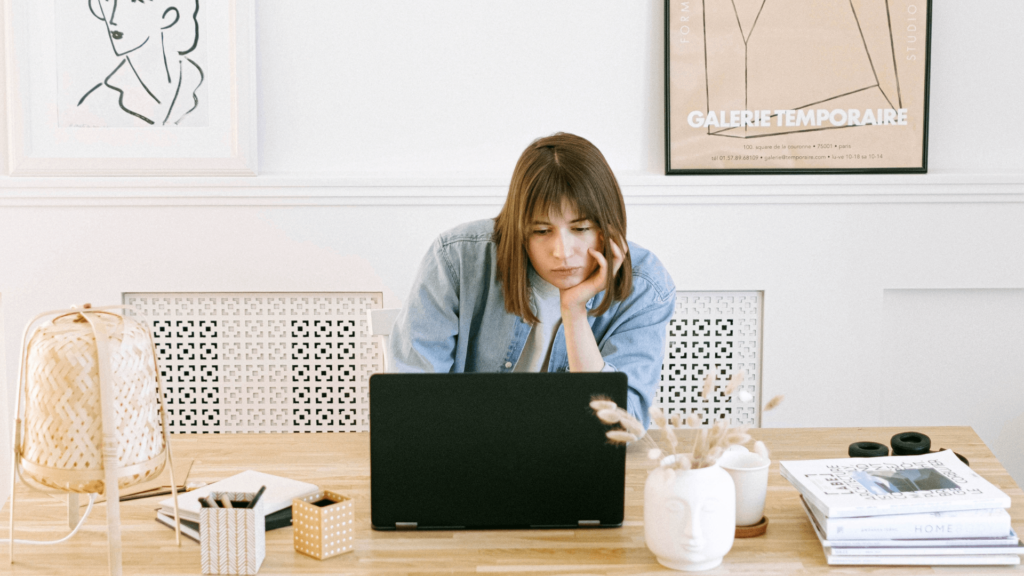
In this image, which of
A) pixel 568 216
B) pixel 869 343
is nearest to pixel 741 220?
pixel 869 343

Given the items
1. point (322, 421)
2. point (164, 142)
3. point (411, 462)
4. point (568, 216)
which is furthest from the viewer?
point (322, 421)

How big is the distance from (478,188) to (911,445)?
1.45m

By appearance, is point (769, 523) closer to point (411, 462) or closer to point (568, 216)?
point (411, 462)

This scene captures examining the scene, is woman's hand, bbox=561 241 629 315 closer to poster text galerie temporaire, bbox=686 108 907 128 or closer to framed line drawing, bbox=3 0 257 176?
poster text galerie temporaire, bbox=686 108 907 128

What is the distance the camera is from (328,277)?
8.39ft

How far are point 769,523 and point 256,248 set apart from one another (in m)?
1.78

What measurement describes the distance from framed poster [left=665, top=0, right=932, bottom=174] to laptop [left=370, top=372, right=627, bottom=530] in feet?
4.89

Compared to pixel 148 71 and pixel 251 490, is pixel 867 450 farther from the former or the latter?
pixel 148 71

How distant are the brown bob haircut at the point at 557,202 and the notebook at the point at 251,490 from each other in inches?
23.9

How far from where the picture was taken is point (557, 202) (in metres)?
1.59

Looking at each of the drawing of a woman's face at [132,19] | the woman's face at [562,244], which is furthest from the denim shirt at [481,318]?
the drawing of a woman's face at [132,19]

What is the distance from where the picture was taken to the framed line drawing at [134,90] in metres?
2.45

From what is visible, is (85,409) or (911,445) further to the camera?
(911,445)

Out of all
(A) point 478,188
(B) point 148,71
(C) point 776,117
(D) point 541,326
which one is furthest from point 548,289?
(B) point 148,71
